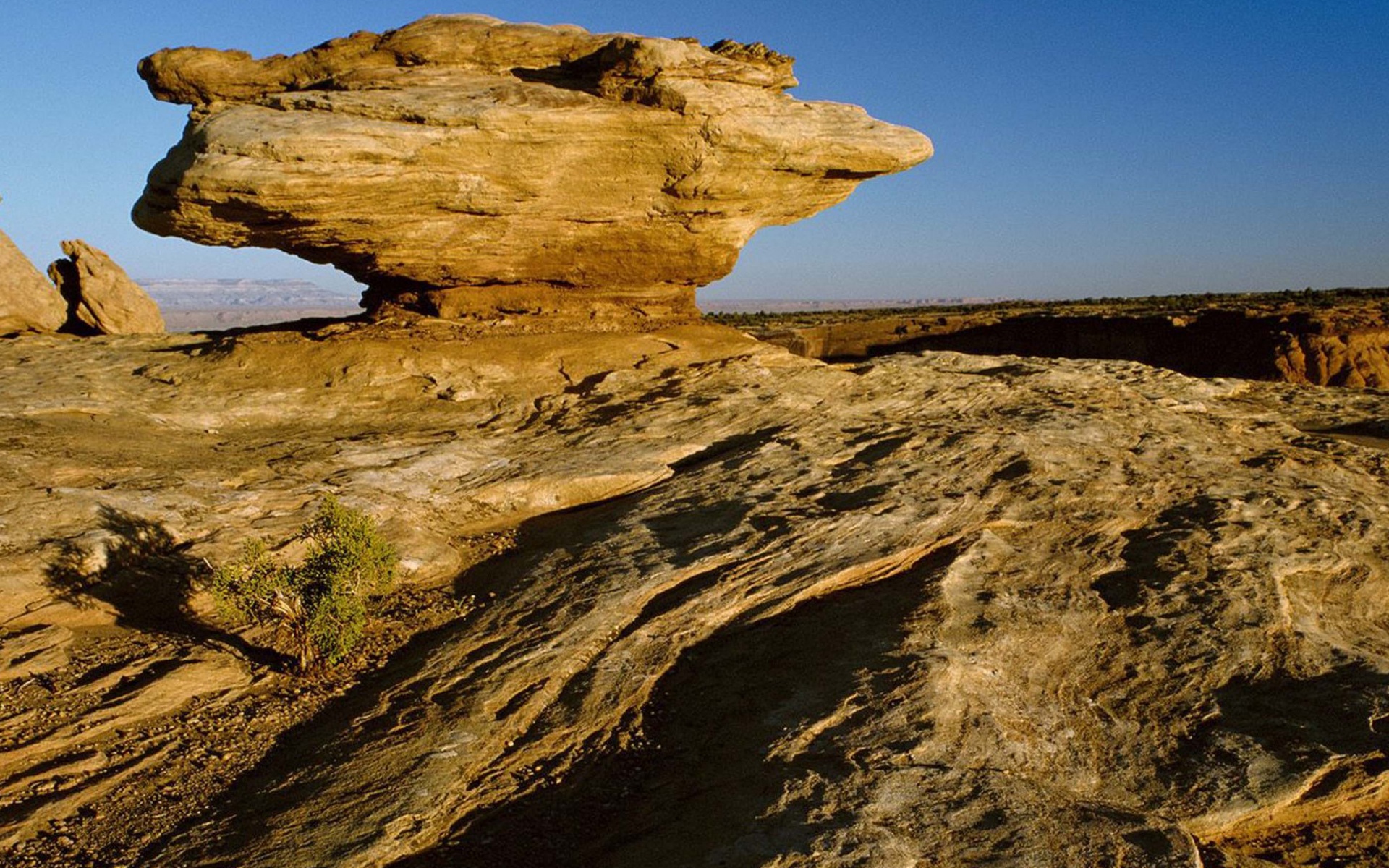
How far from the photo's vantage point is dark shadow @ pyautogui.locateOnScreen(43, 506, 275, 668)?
26.4 feet

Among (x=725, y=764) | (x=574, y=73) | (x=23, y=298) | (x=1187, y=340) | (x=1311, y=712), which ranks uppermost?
(x=574, y=73)

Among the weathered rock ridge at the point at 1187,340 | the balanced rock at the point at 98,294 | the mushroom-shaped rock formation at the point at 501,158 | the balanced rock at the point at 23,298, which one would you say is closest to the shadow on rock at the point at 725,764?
the mushroom-shaped rock formation at the point at 501,158

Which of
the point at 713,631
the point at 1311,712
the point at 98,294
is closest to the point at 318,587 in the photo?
the point at 713,631

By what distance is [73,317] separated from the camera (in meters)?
23.3

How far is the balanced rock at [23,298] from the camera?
67.2 feet

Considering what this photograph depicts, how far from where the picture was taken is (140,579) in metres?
8.35

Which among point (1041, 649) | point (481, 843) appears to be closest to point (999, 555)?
point (1041, 649)

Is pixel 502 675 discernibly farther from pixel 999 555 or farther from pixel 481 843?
pixel 999 555

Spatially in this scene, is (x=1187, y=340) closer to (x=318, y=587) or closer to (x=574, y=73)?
(x=574, y=73)

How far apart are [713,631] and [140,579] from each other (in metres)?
5.07

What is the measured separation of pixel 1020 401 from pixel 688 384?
174 inches

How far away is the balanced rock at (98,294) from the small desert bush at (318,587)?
58.8 feet

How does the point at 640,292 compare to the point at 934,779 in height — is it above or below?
above

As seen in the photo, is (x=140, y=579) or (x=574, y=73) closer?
(x=140, y=579)
